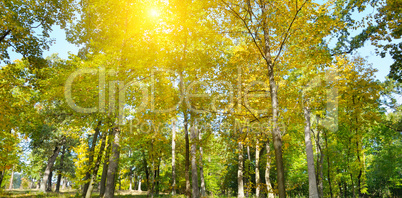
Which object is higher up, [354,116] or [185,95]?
[185,95]

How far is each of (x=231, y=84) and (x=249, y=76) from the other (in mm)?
798

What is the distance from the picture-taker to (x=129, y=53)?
10172 millimetres

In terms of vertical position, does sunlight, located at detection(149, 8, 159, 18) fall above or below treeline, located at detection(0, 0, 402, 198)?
above

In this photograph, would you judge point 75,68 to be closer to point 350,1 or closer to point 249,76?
point 249,76

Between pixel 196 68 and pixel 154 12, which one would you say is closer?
pixel 196 68

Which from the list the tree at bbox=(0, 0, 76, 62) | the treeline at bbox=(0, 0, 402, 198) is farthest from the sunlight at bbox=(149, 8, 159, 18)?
the tree at bbox=(0, 0, 76, 62)

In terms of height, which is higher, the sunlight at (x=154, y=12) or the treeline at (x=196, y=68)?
the sunlight at (x=154, y=12)

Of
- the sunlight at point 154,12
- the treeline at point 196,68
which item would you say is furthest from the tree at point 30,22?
the sunlight at point 154,12

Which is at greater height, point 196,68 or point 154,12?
point 154,12

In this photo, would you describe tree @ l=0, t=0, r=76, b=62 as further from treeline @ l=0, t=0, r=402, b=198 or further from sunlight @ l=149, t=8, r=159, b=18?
sunlight @ l=149, t=8, r=159, b=18

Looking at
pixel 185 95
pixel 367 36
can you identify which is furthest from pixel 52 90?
pixel 367 36

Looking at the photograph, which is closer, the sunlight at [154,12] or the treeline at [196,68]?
the treeline at [196,68]

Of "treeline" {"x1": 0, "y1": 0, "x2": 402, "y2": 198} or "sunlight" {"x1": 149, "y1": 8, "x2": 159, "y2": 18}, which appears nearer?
"treeline" {"x1": 0, "y1": 0, "x2": 402, "y2": 198}

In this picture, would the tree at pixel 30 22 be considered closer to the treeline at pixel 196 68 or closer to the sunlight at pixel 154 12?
the treeline at pixel 196 68
